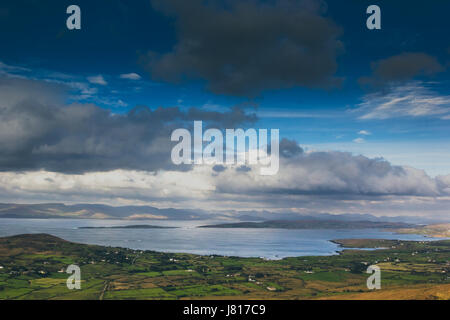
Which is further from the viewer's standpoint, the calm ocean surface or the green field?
the calm ocean surface

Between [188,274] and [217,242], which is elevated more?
[188,274]

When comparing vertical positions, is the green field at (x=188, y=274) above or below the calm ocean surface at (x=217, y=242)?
above

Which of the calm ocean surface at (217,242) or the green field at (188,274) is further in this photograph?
the calm ocean surface at (217,242)

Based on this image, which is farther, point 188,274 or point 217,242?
point 217,242

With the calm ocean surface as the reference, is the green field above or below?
above
